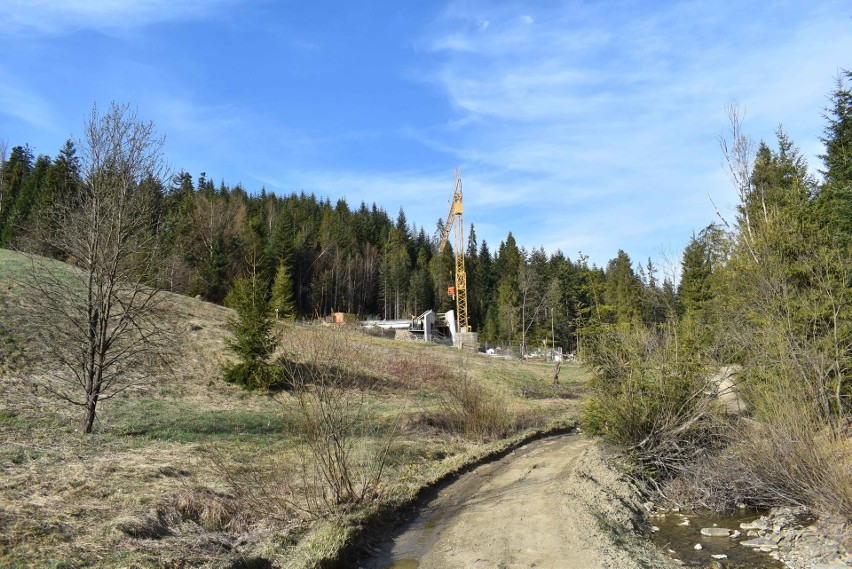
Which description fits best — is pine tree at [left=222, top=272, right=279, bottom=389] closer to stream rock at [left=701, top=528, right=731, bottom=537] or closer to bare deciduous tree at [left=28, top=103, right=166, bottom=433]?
bare deciduous tree at [left=28, top=103, right=166, bottom=433]

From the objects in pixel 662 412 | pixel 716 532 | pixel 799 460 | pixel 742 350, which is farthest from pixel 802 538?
pixel 742 350

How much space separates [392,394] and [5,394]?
14.0 meters

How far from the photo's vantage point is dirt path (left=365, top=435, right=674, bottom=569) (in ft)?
22.0

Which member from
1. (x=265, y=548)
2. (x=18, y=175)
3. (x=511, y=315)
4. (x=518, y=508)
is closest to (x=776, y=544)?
(x=518, y=508)

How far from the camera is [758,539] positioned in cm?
871

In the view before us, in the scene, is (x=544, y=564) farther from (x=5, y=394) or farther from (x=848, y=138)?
(x=848, y=138)

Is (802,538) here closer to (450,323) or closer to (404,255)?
(450,323)

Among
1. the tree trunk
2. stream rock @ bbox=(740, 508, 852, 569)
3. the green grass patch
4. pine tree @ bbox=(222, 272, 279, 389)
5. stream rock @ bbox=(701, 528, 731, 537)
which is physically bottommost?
stream rock @ bbox=(701, 528, 731, 537)

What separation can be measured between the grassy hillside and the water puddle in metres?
4.51

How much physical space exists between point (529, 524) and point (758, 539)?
4107 mm

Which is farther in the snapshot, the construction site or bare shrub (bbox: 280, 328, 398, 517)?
the construction site

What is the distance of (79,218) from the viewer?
38.7 feet

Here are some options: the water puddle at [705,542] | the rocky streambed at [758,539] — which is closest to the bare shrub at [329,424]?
the water puddle at [705,542]

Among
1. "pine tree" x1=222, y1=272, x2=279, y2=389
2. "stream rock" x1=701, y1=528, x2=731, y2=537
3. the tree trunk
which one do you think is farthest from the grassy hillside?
"stream rock" x1=701, y1=528, x2=731, y2=537
